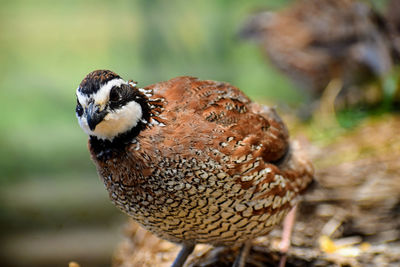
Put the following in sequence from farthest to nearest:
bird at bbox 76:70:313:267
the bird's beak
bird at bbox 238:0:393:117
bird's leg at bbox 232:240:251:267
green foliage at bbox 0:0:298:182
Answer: green foliage at bbox 0:0:298:182 < bird at bbox 238:0:393:117 < bird's leg at bbox 232:240:251:267 < bird at bbox 76:70:313:267 < the bird's beak

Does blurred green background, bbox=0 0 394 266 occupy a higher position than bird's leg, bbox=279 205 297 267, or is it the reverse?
blurred green background, bbox=0 0 394 266

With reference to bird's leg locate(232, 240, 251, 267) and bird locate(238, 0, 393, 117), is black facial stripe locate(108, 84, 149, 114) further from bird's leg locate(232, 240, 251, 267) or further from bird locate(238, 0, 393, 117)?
bird locate(238, 0, 393, 117)

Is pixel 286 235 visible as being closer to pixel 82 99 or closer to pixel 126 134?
pixel 126 134

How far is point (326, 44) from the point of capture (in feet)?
14.7

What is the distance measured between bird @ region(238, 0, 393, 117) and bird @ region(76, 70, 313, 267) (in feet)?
7.98

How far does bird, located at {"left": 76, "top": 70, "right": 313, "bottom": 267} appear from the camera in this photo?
5.93 feet

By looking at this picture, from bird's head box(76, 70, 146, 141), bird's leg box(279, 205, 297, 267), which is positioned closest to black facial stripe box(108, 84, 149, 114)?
bird's head box(76, 70, 146, 141)

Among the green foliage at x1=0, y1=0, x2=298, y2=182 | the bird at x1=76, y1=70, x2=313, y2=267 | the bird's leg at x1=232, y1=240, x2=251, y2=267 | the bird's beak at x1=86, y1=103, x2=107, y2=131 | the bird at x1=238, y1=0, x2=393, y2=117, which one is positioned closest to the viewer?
the bird's beak at x1=86, y1=103, x2=107, y2=131

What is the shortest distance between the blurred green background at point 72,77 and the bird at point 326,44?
32 cm

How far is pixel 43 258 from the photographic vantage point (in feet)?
18.2

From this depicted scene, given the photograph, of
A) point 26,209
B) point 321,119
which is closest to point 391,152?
point 321,119

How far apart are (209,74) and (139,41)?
90cm

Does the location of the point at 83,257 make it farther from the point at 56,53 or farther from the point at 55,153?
the point at 56,53

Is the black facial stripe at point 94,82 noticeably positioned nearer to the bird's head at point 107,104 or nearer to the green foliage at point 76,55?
the bird's head at point 107,104
